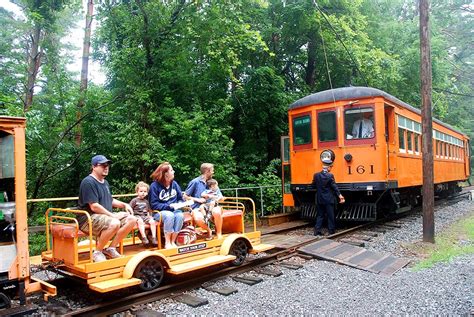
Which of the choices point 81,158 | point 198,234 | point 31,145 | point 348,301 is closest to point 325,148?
point 198,234

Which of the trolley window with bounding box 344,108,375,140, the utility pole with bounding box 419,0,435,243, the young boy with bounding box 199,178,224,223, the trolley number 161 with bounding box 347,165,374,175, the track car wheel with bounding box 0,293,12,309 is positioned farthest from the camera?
the trolley window with bounding box 344,108,375,140

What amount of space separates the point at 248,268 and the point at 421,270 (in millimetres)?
2749

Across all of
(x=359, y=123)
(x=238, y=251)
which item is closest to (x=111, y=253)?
(x=238, y=251)

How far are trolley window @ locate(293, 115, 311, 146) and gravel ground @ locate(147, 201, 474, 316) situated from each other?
428 centimetres

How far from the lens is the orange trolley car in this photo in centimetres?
926

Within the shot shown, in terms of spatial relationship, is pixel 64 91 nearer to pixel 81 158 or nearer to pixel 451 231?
pixel 81 158

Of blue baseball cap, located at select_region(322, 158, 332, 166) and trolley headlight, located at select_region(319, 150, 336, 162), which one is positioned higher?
trolley headlight, located at select_region(319, 150, 336, 162)

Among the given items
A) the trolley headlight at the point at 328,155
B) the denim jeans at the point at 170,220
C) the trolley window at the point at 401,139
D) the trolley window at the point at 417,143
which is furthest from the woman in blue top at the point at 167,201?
the trolley window at the point at 417,143

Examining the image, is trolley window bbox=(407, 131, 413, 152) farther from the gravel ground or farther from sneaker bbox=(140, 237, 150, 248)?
sneaker bbox=(140, 237, 150, 248)

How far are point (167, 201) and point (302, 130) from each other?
5.65m

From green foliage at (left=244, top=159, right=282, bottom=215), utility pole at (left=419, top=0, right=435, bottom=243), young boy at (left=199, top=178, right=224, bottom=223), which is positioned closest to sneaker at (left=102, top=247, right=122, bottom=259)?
young boy at (left=199, top=178, right=224, bottom=223)

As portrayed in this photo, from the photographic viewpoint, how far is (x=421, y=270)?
6297 millimetres

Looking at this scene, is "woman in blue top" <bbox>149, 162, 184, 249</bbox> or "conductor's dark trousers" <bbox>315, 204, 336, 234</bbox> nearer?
"woman in blue top" <bbox>149, 162, 184, 249</bbox>

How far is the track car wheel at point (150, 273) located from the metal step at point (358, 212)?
6.05 metres
